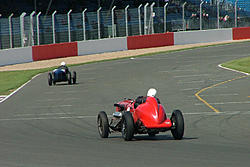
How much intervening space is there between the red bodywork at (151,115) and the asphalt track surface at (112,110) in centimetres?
35

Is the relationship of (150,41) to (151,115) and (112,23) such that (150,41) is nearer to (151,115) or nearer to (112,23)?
(112,23)

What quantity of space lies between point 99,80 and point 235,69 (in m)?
6.79

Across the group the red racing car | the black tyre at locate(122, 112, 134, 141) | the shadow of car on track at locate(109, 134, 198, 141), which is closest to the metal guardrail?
the shadow of car on track at locate(109, 134, 198, 141)

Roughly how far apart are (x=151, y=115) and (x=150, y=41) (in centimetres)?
3386

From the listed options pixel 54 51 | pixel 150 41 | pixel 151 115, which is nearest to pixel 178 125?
pixel 151 115

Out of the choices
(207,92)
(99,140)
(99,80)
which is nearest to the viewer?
(99,140)

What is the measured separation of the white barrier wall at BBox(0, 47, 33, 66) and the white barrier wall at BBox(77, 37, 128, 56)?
4.19 meters

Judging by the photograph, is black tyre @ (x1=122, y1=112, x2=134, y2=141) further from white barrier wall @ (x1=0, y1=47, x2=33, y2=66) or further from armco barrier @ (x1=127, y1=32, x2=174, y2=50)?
armco barrier @ (x1=127, y1=32, x2=174, y2=50)

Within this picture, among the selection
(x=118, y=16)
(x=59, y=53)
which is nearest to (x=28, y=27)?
(x=59, y=53)

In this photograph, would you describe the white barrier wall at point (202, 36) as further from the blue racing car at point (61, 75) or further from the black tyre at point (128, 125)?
the black tyre at point (128, 125)

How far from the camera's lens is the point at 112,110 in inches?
704

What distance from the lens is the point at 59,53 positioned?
40.0 m

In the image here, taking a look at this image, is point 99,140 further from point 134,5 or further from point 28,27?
point 134,5

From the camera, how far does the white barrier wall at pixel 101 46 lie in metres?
41.3
